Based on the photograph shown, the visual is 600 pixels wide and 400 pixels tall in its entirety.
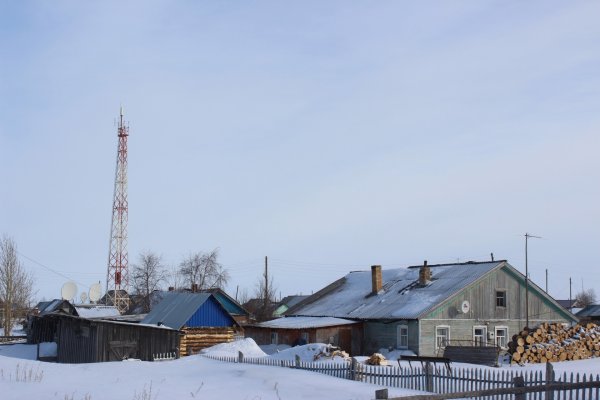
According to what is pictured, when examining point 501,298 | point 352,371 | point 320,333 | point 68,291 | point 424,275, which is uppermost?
point 424,275

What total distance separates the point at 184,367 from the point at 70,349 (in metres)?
18.8

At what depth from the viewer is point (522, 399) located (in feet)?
53.2

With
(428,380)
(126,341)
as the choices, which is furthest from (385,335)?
(428,380)

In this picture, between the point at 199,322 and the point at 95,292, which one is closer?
the point at 199,322

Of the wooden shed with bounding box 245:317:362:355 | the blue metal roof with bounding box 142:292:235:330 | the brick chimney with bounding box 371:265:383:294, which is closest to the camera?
the blue metal roof with bounding box 142:292:235:330

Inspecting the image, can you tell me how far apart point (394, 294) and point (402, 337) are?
481 cm

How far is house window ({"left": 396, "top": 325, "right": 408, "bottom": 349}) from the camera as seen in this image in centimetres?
4047

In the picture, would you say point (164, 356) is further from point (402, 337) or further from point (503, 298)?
point (503, 298)

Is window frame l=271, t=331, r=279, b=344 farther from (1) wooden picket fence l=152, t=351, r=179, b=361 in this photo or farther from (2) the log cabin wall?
(1) wooden picket fence l=152, t=351, r=179, b=361

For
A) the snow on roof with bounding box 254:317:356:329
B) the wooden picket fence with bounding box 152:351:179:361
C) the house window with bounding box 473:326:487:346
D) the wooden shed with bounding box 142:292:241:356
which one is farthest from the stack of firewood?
the house window with bounding box 473:326:487:346

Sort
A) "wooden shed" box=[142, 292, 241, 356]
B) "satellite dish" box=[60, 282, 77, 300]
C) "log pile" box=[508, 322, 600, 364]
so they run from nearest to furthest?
"log pile" box=[508, 322, 600, 364], "wooden shed" box=[142, 292, 241, 356], "satellite dish" box=[60, 282, 77, 300]

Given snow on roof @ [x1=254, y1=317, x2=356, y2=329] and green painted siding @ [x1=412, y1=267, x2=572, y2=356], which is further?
snow on roof @ [x1=254, y1=317, x2=356, y2=329]

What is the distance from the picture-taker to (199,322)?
39.1m

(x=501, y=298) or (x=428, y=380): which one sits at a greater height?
(x=501, y=298)
